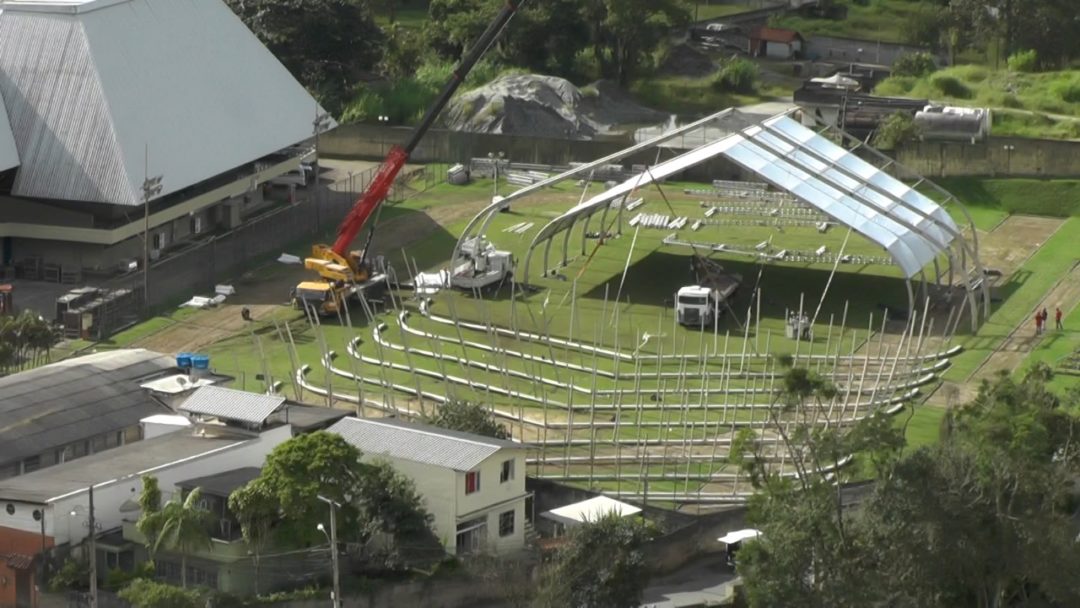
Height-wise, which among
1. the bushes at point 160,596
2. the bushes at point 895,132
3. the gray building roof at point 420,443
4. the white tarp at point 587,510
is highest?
the bushes at point 895,132

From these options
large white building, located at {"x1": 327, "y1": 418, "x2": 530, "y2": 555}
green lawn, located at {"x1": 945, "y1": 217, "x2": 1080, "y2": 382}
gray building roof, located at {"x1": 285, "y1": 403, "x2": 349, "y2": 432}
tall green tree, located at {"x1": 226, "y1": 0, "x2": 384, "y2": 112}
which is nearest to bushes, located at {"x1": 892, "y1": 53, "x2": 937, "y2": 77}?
tall green tree, located at {"x1": 226, "y1": 0, "x2": 384, "y2": 112}

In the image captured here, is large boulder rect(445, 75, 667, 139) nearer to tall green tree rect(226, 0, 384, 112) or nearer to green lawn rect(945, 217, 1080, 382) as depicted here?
tall green tree rect(226, 0, 384, 112)

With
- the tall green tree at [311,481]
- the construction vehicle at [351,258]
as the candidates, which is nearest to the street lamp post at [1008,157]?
the construction vehicle at [351,258]

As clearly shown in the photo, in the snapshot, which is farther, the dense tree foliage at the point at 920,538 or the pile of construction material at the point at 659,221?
the pile of construction material at the point at 659,221

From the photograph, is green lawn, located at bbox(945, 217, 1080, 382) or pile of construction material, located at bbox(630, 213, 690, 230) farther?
pile of construction material, located at bbox(630, 213, 690, 230)

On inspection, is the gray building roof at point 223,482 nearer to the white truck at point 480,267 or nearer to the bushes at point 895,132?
the white truck at point 480,267

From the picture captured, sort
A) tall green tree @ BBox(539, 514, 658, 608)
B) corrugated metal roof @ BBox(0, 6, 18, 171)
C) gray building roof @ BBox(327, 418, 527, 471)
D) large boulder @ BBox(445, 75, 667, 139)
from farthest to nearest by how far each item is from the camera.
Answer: large boulder @ BBox(445, 75, 667, 139) → corrugated metal roof @ BBox(0, 6, 18, 171) → gray building roof @ BBox(327, 418, 527, 471) → tall green tree @ BBox(539, 514, 658, 608)

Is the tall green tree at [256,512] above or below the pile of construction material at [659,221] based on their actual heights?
above

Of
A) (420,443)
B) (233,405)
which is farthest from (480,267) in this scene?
(420,443)
